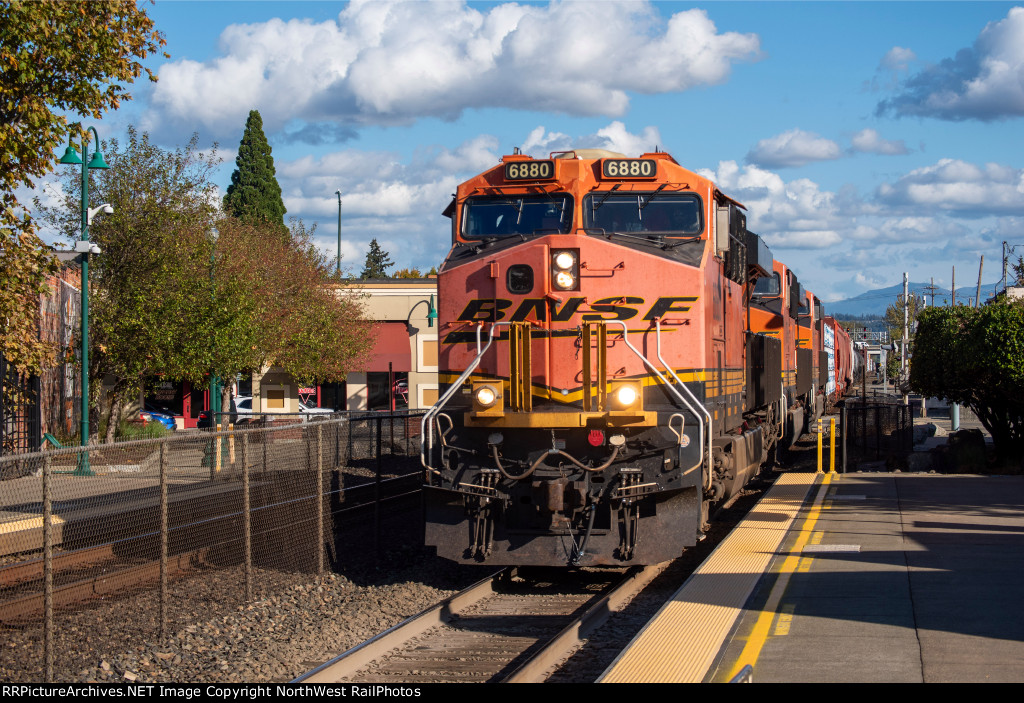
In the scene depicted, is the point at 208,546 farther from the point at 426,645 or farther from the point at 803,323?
the point at 803,323

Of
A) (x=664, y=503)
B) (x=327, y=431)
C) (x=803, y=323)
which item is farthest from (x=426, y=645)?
(x=803, y=323)

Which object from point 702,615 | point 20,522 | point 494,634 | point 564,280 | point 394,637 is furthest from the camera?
point 20,522

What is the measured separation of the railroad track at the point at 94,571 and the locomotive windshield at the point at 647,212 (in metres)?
4.95

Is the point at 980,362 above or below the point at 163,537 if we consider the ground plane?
above

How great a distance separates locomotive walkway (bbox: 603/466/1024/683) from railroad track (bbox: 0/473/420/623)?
196 inches

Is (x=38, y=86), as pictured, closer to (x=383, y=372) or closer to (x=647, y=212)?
(x=647, y=212)

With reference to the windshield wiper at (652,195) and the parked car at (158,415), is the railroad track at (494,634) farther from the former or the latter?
the parked car at (158,415)

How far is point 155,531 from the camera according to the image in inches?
374

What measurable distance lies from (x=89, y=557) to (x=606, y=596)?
4.96m

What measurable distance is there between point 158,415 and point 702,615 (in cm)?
3248

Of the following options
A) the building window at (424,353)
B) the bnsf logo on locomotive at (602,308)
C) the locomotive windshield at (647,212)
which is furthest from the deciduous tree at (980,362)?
the building window at (424,353)

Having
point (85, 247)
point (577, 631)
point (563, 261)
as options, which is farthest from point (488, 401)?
point (85, 247)

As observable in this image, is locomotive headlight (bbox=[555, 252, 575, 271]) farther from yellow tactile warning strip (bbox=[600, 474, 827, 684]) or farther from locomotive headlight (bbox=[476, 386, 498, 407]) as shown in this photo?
yellow tactile warning strip (bbox=[600, 474, 827, 684])

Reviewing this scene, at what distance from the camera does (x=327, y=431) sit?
48.2ft
